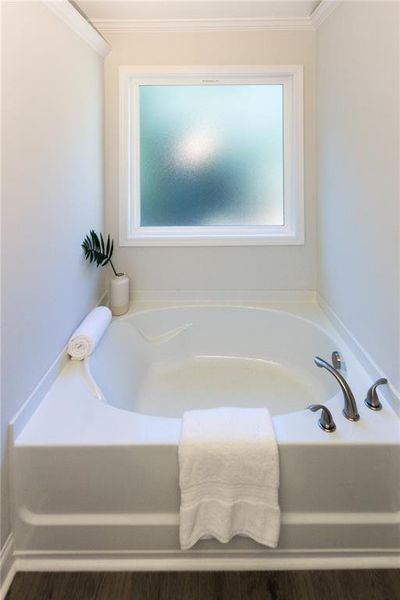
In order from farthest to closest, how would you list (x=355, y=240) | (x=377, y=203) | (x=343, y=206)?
1. (x=343, y=206)
2. (x=355, y=240)
3. (x=377, y=203)

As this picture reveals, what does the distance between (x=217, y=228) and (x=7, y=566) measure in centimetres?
215

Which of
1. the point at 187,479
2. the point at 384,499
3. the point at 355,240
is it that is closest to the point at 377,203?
the point at 355,240

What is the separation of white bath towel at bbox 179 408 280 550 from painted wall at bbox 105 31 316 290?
159 centimetres

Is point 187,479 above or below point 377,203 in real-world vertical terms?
below

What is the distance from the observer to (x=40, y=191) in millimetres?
1512

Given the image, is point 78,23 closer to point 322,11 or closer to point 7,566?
point 322,11

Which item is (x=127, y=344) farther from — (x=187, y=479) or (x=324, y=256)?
(x=324, y=256)

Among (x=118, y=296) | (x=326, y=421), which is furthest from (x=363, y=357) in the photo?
(x=118, y=296)

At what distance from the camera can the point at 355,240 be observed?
1.83 m

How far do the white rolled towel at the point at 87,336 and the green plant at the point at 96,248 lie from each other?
349 mm

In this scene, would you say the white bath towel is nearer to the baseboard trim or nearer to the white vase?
the baseboard trim

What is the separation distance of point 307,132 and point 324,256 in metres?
0.85

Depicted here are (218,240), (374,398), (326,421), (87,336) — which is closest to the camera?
(326,421)

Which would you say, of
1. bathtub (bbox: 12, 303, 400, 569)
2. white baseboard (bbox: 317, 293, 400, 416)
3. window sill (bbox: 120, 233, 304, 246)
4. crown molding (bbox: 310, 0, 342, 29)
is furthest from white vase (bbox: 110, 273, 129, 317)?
crown molding (bbox: 310, 0, 342, 29)
